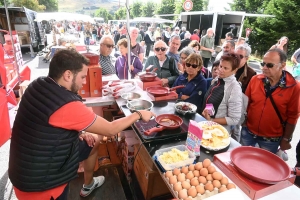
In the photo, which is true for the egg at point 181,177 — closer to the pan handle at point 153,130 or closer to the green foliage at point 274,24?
the pan handle at point 153,130

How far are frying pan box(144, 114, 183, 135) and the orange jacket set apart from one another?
1203 millimetres

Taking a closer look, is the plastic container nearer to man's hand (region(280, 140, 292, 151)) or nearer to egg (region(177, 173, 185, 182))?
egg (region(177, 173, 185, 182))

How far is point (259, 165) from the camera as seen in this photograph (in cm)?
153

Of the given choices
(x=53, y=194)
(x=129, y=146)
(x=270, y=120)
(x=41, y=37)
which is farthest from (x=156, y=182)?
(x=41, y=37)

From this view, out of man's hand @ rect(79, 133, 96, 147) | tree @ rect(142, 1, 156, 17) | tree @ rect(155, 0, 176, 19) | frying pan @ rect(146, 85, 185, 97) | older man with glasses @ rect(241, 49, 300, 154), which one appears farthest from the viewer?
tree @ rect(142, 1, 156, 17)

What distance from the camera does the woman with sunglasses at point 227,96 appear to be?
2.34 meters

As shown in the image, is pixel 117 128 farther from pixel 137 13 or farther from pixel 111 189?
pixel 137 13

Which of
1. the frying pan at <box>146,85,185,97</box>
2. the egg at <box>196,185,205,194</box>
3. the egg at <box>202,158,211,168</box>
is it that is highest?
the frying pan at <box>146,85,185,97</box>

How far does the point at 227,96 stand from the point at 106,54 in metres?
2.72

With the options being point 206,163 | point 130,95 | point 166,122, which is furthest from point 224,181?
point 130,95

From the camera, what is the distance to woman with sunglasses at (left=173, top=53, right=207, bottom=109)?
297cm

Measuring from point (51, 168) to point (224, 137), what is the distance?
5.15 ft

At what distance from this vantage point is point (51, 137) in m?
1.59

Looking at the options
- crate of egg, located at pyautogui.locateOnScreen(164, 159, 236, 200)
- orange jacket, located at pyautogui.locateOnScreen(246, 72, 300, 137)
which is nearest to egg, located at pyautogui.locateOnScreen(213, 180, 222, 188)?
crate of egg, located at pyautogui.locateOnScreen(164, 159, 236, 200)
